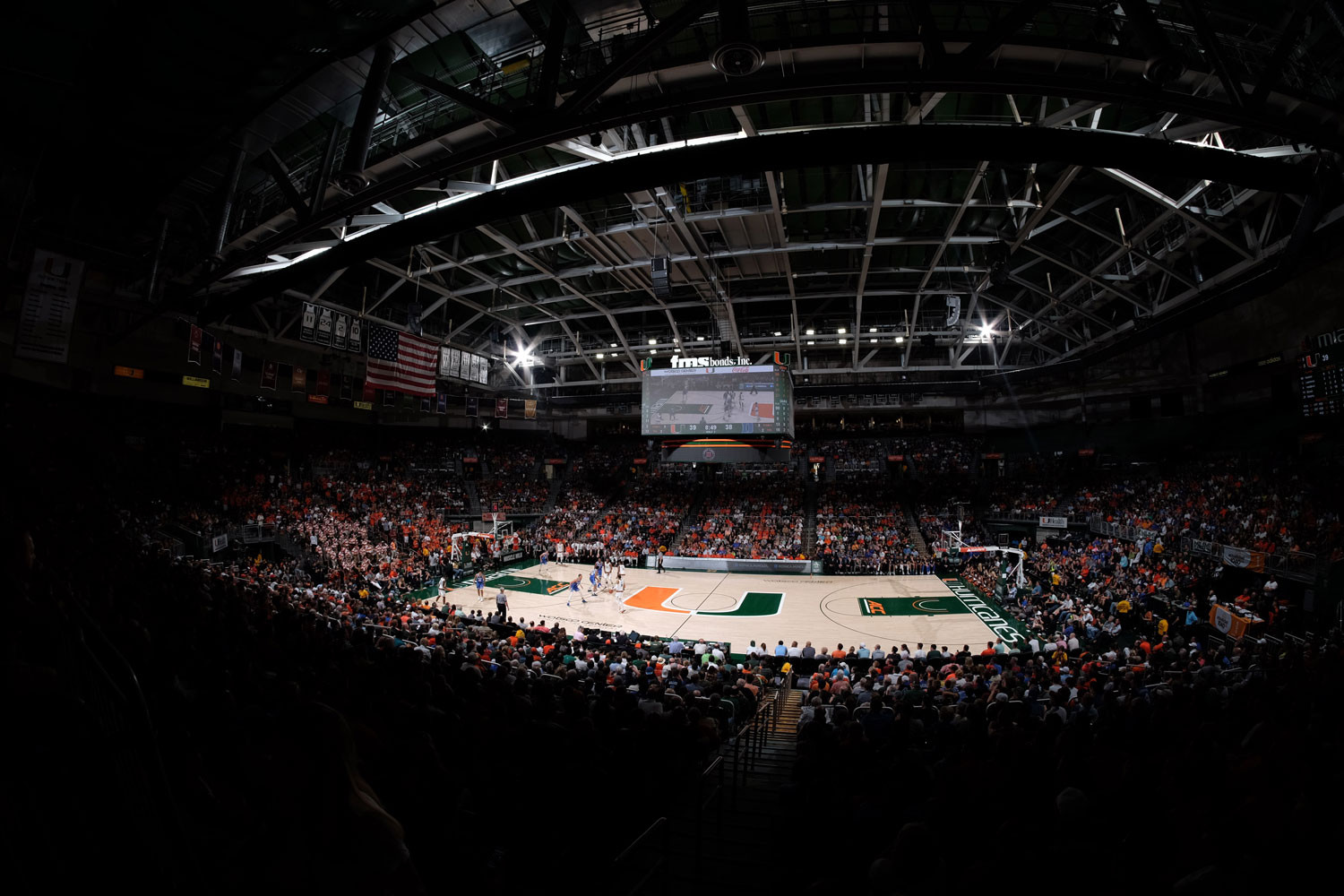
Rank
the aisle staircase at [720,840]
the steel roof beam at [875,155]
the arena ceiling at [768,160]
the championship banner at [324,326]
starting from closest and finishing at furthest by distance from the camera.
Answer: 1. the aisle staircase at [720,840]
2. the arena ceiling at [768,160]
3. the steel roof beam at [875,155]
4. the championship banner at [324,326]

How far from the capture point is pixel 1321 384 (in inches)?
597

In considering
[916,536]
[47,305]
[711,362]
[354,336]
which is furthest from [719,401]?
[47,305]

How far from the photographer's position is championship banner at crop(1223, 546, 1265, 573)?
647 inches

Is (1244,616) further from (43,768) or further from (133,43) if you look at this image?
(133,43)

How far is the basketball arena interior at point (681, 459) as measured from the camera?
10.2ft

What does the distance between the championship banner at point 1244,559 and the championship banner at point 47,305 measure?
30.4 metres

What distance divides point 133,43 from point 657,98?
220 inches

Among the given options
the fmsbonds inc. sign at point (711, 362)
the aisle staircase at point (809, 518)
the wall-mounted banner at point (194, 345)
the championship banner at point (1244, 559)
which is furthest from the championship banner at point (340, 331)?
A: the championship banner at point (1244, 559)

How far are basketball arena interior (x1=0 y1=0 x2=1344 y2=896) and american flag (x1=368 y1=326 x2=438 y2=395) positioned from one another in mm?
177

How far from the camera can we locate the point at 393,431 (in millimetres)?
40500

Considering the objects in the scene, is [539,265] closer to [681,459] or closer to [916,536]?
[681,459]

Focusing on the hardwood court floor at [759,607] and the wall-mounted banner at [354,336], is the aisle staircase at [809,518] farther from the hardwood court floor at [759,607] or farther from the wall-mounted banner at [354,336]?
the wall-mounted banner at [354,336]

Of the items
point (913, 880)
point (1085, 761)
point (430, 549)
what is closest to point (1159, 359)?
point (1085, 761)

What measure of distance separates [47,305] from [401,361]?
495 inches
